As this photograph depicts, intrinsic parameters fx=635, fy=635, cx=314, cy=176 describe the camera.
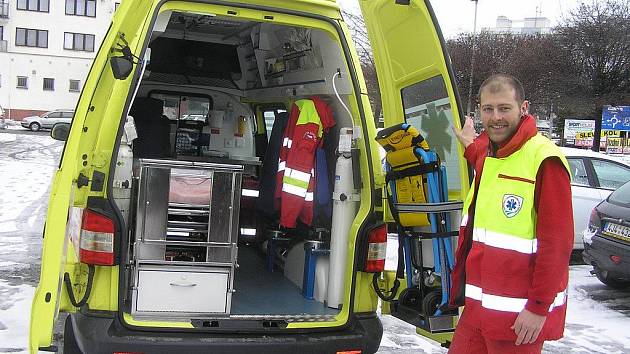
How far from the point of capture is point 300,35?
16.9 feet

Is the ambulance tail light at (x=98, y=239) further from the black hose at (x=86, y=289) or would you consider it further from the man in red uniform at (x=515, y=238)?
the man in red uniform at (x=515, y=238)

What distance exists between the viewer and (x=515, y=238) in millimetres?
2781

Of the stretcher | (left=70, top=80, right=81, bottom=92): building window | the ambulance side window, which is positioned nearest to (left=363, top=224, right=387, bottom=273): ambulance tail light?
the stretcher

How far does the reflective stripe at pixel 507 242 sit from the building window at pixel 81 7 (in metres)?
47.3

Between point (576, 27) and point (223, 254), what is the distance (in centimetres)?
2892

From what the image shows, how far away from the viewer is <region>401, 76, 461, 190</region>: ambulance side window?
3.90 metres

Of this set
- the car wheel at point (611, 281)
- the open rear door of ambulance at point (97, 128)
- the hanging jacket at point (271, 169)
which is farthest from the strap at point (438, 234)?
the car wheel at point (611, 281)

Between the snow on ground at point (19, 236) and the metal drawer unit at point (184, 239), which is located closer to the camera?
the metal drawer unit at point (184, 239)

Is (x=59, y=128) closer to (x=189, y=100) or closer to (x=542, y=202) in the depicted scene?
(x=189, y=100)

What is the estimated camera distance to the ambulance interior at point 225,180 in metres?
3.71

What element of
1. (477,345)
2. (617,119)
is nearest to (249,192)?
(477,345)

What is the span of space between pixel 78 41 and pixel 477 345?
4706cm

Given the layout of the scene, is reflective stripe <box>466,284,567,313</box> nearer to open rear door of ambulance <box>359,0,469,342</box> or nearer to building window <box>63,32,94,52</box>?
open rear door of ambulance <box>359,0,469,342</box>

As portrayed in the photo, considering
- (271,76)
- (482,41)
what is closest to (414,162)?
(271,76)
